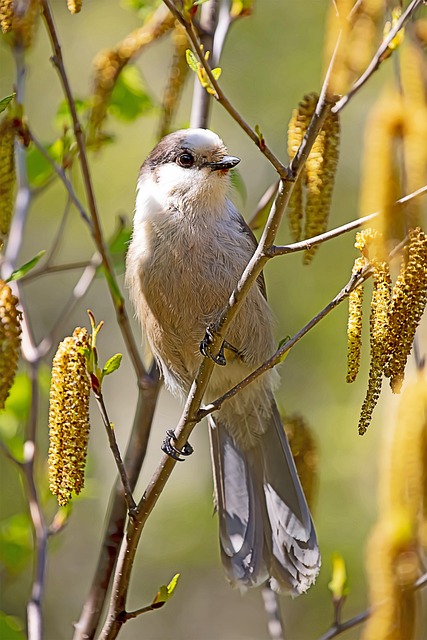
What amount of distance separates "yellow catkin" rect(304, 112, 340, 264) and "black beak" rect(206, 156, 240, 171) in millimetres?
663

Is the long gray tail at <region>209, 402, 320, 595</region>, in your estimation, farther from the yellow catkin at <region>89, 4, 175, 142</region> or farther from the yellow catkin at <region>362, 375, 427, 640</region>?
the yellow catkin at <region>362, 375, 427, 640</region>

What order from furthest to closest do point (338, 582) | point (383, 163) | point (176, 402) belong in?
point (176, 402)
point (338, 582)
point (383, 163)

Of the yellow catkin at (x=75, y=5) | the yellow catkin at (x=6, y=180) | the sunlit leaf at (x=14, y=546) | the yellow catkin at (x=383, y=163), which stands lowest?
the yellow catkin at (x=383, y=163)

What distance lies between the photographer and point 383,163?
4.88ft

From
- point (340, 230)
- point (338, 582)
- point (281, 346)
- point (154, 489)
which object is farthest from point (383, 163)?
point (338, 582)

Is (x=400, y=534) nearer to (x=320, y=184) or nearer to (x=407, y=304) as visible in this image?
(x=407, y=304)

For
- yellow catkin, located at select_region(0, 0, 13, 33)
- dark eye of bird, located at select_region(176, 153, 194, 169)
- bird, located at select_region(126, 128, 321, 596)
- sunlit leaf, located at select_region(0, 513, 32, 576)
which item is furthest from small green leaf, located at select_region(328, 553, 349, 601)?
yellow catkin, located at select_region(0, 0, 13, 33)

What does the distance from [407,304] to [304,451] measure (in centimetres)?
124

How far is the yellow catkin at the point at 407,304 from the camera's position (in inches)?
69.4

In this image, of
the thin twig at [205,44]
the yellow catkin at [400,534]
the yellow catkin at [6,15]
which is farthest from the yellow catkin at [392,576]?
the thin twig at [205,44]

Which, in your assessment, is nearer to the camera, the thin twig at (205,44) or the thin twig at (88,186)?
the thin twig at (88,186)

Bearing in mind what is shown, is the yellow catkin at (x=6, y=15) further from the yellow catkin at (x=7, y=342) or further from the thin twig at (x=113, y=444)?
the thin twig at (x=113, y=444)

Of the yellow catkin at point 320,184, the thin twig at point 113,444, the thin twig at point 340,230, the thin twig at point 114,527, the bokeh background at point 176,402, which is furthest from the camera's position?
the bokeh background at point 176,402

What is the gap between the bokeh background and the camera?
565 centimetres
